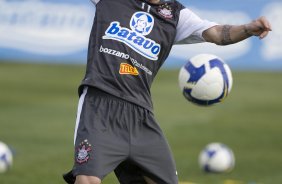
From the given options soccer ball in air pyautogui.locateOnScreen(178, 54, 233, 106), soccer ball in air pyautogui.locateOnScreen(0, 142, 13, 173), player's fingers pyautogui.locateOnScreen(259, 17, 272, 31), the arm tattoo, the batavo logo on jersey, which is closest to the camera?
player's fingers pyautogui.locateOnScreen(259, 17, 272, 31)

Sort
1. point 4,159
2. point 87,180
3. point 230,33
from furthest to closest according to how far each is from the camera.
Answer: point 4,159 → point 230,33 → point 87,180

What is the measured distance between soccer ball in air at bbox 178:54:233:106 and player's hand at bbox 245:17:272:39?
903 millimetres

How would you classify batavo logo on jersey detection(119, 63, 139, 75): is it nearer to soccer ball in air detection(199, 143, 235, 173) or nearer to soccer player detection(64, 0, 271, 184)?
soccer player detection(64, 0, 271, 184)

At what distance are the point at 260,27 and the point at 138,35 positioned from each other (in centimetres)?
106

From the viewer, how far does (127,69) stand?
248 inches

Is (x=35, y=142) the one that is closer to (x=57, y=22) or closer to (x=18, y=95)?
(x=18, y=95)

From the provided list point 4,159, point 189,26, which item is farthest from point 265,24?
point 4,159

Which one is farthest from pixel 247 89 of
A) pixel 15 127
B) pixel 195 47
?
pixel 15 127

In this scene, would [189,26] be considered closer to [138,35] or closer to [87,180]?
[138,35]

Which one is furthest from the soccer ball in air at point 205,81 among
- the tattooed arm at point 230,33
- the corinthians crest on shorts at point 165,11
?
the corinthians crest on shorts at point 165,11

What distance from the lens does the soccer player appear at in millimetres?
6027

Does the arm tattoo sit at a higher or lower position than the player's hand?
lower

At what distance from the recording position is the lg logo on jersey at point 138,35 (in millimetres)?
6355

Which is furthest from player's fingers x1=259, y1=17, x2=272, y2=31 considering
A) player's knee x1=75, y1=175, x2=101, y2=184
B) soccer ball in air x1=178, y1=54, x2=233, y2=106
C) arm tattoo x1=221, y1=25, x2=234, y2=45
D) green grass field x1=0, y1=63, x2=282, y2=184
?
green grass field x1=0, y1=63, x2=282, y2=184
